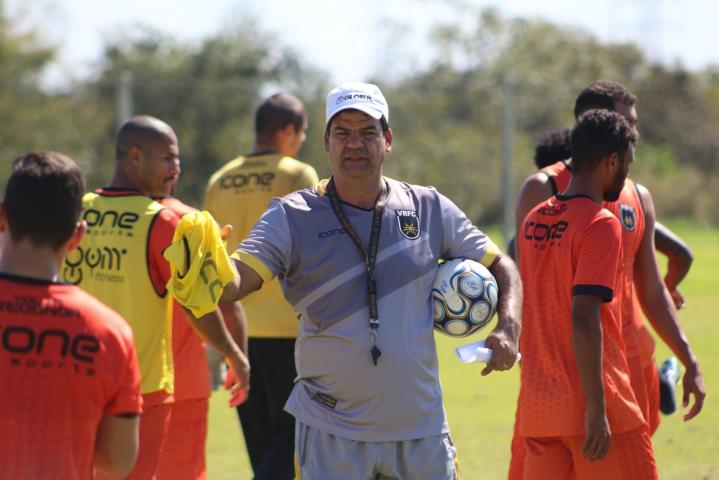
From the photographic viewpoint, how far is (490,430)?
1090 cm

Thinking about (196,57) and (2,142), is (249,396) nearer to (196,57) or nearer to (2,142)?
(2,142)

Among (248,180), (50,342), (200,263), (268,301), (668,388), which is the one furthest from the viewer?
(248,180)

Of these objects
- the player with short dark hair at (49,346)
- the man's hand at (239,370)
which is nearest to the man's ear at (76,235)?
the player with short dark hair at (49,346)

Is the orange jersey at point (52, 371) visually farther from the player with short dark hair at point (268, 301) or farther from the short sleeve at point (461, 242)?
the player with short dark hair at point (268, 301)

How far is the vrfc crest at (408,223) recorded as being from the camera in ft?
16.4

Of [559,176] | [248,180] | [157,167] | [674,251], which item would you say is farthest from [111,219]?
[674,251]

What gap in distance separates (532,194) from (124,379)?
3.11 m

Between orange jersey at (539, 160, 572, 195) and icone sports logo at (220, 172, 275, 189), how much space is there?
2.13 m

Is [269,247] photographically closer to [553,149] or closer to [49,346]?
[49,346]

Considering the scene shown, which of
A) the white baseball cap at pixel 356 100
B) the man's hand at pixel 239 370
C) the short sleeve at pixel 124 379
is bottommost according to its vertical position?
the short sleeve at pixel 124 379

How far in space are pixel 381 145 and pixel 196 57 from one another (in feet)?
95.9

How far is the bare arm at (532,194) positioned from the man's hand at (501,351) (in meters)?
1.69

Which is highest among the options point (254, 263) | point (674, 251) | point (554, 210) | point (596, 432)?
point (674, 251)

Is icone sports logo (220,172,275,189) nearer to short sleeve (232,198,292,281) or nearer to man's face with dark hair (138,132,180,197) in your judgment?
man's face with dark hair (138,132,180,197)
